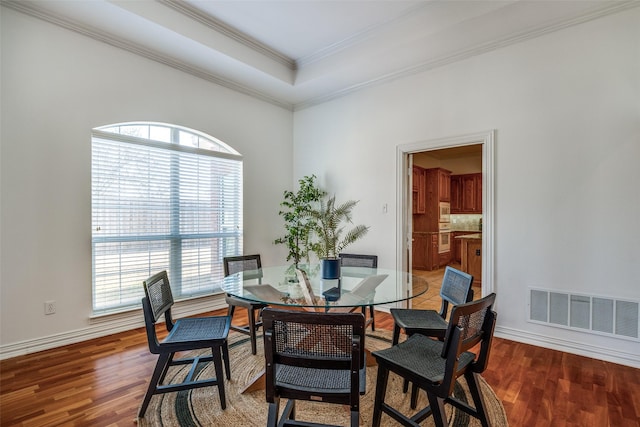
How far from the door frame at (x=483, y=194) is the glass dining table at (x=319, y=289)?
115 centimetres

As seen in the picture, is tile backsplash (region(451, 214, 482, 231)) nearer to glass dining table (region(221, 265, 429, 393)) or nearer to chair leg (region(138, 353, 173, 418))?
glass dining table (region(221, 265, 429, 393))

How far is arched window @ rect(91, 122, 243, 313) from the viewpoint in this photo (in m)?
3.26

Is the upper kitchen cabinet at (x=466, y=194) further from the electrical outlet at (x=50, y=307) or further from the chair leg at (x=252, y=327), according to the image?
the electrical outlet at (x=50, y=307)

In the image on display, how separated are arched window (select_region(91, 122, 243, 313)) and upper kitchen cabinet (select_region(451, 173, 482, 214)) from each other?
19.8ft

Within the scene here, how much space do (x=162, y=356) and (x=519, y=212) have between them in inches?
132

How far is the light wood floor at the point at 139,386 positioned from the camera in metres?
1.92

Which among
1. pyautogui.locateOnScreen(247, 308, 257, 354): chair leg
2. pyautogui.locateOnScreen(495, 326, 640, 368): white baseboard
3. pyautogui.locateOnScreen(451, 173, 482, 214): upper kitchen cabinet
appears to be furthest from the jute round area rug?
pyautogui.locateOnScreen(451, 173, 482, 214): upper kitchen cabinet

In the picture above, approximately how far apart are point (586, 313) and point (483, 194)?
1.39m

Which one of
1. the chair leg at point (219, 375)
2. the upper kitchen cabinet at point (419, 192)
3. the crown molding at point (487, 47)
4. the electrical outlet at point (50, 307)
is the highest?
the crown molding at point (487, 47)

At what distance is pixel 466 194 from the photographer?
807 centimetres

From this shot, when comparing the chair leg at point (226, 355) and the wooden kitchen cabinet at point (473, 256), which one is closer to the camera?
the chair leg at point (226, 355)

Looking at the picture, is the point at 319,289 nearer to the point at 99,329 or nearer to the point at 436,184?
the point at 99,329

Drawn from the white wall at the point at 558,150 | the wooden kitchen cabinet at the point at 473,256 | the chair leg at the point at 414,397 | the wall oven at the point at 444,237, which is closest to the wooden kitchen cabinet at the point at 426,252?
the wall oven at the point at 444,237

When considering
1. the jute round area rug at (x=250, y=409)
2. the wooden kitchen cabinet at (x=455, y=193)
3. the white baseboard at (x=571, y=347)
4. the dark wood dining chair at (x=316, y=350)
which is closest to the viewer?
the dark wood dining chair at (x=316, y=350)
